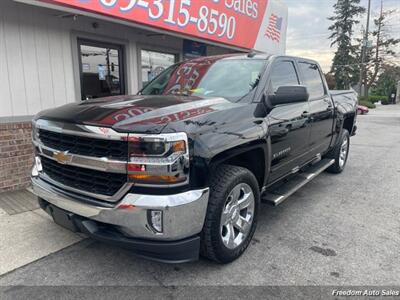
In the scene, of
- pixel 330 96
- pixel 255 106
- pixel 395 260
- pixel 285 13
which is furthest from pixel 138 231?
pixel 285 13

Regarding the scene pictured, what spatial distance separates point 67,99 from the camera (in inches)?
235

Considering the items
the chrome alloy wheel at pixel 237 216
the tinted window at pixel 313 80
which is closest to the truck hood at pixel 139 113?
the chrome alloy wheel at pixel 237 216

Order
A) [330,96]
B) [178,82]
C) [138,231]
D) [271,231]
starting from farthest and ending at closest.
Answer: [330,96]
[178,82]
[271,231]
[138,231]

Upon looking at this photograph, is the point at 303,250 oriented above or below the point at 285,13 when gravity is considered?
below

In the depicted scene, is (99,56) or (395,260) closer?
(395,260)

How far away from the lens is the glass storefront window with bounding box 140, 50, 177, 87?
7.73 meters

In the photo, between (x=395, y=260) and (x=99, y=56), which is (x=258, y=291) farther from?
(x=99, y=56)

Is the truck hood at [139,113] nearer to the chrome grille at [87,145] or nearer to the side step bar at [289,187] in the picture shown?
the chrome grille at [87,145]

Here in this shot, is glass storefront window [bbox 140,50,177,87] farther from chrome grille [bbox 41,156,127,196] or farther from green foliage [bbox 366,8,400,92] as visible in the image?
green foliage [bbox 366,8,400,92]

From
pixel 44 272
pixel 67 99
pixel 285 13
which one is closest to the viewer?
pixel 44 272

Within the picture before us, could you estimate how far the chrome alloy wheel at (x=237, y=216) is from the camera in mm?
2875

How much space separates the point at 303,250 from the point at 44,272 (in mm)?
2479

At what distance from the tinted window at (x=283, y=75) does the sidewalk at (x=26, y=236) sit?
9.23 ft

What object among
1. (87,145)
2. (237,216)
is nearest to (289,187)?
(237,216)
